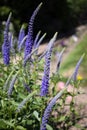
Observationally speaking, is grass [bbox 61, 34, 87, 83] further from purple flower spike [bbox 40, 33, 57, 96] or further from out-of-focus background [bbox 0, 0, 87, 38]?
purple flower spike [bbox 40, 33, 57, 96]

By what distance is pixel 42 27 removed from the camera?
14.5 metres

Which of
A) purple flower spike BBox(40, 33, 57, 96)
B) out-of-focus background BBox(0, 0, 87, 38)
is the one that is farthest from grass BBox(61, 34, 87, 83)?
purple flower spike BBox(40, 33, 57, 96)

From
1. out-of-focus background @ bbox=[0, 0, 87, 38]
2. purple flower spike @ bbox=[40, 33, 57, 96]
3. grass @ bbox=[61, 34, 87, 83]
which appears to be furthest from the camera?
out-of-focus background @ bbox=[0, 0, 87, 38]

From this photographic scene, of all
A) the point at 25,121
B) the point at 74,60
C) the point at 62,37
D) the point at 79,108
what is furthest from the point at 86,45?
the point at 25,121

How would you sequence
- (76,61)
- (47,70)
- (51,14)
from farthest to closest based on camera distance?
(51,14), (76,61), (47,70)

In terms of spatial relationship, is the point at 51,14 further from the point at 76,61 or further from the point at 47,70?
the point at 47,70

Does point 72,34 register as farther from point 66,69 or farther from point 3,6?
point 66,69

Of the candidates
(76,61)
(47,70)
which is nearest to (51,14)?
(76,61)

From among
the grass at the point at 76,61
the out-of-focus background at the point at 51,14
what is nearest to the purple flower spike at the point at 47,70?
the grass at the point at 76,61

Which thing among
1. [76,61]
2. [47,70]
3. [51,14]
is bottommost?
[47,70]

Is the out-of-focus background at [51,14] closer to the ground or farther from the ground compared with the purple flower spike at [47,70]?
farther from the ground

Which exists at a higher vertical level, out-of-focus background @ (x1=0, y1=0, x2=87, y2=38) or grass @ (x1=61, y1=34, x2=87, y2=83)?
out-of-focus background @ (x1=0, y1=0, x2=87, y2=38)

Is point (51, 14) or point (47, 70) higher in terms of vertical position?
point (51, 14)

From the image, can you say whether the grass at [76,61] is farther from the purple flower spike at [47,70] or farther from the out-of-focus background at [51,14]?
the purple flower spike at [47,70]
